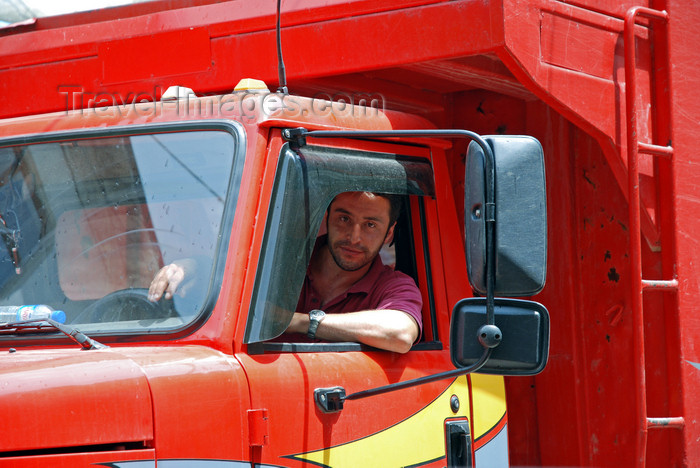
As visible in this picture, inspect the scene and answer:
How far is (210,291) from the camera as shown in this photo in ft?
9.21

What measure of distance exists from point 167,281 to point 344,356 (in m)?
0.63

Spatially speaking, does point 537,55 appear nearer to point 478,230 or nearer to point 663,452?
point 478,230

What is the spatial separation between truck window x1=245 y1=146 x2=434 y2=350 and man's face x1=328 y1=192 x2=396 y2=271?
145 millimetres

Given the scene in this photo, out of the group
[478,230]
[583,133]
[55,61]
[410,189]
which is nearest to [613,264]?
[583,133]

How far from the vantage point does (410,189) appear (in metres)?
3.46

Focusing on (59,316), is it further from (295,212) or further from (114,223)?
(295,212)

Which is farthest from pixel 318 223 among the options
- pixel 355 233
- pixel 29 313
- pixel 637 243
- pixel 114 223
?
pixel 637 243

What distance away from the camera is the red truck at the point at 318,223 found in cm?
265

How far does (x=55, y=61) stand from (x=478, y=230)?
2.40 meters

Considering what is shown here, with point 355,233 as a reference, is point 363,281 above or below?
below

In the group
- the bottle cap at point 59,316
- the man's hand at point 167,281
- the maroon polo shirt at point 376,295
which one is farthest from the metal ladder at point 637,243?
the bottle cap at point 59,316

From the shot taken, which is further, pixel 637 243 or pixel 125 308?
pixel 637 243

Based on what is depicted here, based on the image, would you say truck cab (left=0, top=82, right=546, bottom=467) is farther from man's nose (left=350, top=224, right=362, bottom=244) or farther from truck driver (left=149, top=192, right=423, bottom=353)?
man's nose (left=350, top=224, right=362, bottom=244)

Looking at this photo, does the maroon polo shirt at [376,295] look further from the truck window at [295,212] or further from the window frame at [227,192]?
the window frame at [227,192]
